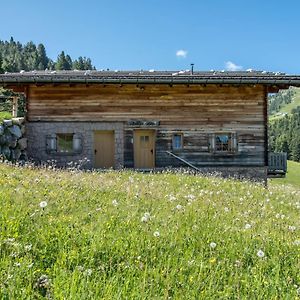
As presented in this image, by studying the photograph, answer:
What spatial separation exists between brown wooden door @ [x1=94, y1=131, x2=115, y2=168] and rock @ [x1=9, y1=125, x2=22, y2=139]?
405cm

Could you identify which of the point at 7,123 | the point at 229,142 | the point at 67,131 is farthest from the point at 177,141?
the point at 7,123

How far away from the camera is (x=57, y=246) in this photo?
4.46m

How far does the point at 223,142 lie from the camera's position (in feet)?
69.0

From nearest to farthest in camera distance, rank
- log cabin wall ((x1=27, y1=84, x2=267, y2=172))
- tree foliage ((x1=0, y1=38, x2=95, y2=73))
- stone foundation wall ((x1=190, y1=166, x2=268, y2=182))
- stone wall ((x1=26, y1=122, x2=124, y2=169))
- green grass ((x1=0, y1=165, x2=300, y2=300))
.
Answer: green grass ((x1=0, y1=165, x2=300, y2=300))
stone wall ((x1=26, y1=122, x2=124, y2=169))
log cabin wall ((x1=27, y1=84, x2=267, y2=172))
stone foundation wall ((x1=190, y1=166, x2=268, y2=182))
tree foliage ((x1=0, y1=38, x2=95, y2=73))

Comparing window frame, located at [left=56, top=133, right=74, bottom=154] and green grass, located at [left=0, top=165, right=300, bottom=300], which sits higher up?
window frame, located at [left=56, top=133, right=74, bottom=154]

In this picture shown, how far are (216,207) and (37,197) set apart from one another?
3636mm

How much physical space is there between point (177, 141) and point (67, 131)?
613 centimetres

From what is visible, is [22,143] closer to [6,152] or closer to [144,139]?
[6,152]

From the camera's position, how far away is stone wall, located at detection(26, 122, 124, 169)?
2023 centimetres

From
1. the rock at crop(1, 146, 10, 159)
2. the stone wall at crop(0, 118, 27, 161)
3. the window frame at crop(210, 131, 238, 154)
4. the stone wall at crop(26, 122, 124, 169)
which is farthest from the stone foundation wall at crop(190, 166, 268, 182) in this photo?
the rock at crop(1, 146, 10, 159)

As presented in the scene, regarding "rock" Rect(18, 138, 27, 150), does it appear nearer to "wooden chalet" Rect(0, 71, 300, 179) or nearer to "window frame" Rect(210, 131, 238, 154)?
"wooden chalet" Rect(0, 71, 300, 179)

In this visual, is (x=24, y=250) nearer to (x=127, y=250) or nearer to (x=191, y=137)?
(x=127, y=250)

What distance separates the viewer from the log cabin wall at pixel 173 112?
A: 20500 millimetres

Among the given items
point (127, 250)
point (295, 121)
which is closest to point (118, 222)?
point (127, 250)
